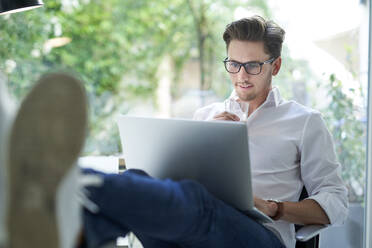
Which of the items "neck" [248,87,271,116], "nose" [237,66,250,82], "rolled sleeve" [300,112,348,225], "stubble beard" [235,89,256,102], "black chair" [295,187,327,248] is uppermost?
"nose" [237,66,250,82]

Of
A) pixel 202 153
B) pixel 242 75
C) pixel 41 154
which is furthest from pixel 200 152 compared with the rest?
pixel 41 154

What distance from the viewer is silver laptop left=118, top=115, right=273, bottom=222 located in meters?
1.47

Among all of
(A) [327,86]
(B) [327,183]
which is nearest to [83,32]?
(A) [327,86]

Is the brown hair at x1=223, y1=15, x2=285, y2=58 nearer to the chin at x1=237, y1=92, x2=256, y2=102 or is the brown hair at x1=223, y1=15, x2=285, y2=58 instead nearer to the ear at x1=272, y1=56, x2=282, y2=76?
the ear at x1=272, y1=56, x2=282, y2=76

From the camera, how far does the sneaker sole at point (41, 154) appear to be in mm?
917

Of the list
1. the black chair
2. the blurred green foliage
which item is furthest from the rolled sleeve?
the blurred green foliage

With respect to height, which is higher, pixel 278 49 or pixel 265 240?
pixel 278 49

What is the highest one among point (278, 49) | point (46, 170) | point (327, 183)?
Result: point (278, 49)

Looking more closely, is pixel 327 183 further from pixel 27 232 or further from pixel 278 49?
pixel 27 232

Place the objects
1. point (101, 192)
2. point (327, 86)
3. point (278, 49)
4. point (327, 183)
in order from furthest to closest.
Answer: point (327, 86) → point (278, 49) → point (327, 183) → point (101, 192)

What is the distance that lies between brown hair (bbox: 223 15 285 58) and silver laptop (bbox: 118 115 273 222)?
614 mm

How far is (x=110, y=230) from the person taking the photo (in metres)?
1.25

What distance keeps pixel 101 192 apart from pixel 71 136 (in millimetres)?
266

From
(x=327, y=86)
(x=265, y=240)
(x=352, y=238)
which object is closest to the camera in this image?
(x=265, y=240)
